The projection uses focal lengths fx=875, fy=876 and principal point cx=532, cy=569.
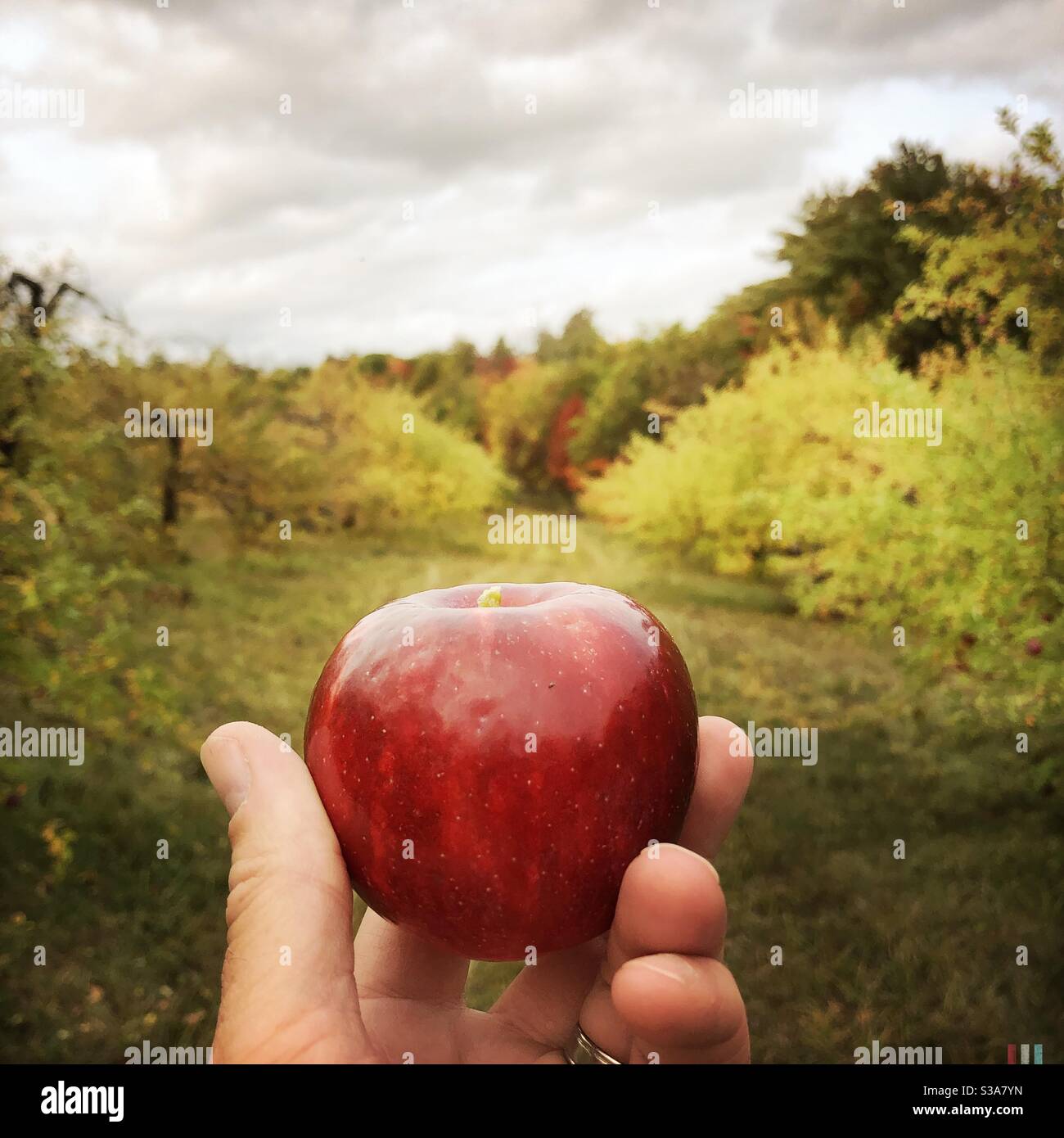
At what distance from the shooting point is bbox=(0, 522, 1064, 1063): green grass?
397 cm

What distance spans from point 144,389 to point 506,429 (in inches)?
383

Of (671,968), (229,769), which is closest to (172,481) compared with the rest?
(229,769)

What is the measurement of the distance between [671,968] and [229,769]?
3.18 feet

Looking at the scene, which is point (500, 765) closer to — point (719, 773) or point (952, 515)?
point (719, 773)

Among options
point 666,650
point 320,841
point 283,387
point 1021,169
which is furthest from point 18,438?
point 283,387

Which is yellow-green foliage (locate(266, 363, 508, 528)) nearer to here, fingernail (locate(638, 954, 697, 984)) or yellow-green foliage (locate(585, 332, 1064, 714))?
yellow-green foliage (locate(585, 332, 1064, 714))

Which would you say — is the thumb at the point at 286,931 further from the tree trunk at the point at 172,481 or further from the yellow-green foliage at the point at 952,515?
the tree trunk at the point at 172,481

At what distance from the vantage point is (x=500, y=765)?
1.53 metres

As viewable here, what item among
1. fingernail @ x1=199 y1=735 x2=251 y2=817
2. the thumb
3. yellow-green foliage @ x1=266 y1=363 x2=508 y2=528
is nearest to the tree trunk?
yellow-green foliage @ x1=266 y1=363 x2=508 y2=528

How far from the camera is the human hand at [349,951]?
152 centimetres

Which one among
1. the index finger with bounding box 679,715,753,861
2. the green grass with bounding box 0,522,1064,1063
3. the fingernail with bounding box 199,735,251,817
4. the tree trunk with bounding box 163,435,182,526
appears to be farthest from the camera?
the tree trunk with bounding box 163,435,182,526

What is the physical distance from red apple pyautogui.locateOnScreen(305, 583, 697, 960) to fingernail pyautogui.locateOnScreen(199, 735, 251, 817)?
21 cm
